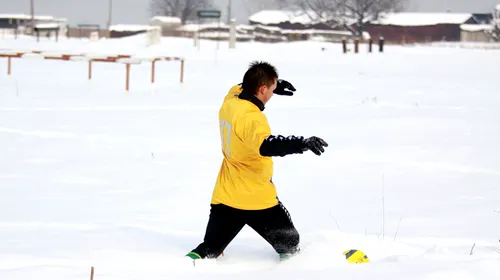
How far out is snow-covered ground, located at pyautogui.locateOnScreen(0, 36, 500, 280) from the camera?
14.8 ft

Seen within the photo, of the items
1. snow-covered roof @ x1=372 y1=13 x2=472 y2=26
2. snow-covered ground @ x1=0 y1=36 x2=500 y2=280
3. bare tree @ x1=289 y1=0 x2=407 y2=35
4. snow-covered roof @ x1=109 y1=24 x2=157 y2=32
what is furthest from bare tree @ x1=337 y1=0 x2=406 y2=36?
snow-covered ground @ x1=0 y1=36 x2=500 y2=280

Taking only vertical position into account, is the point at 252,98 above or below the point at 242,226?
above

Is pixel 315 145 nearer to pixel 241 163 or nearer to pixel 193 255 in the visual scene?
pixel 241 163

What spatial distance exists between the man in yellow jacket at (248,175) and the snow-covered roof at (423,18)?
284ft

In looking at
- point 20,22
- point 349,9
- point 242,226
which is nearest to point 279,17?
Answer: point 349,9

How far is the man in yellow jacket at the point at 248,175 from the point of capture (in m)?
4.15

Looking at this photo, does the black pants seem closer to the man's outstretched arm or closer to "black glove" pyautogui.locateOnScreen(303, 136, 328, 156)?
the man's outstretched arm

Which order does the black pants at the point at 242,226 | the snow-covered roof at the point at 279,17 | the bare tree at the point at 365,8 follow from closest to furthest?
the black pants at the point at 242,226 → the bare tree at the point at 365,8 → the snow-covered roof at the point at 279,17

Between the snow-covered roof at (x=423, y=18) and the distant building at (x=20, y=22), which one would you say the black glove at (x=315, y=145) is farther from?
the snow-covered roof at (x=423, y=18)

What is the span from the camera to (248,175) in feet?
14.3

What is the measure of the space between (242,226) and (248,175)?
13.4 inches

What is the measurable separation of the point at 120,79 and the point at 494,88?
1068 centimetres

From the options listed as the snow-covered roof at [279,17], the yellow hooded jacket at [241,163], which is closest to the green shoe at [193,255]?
the yellow hooded jacket at [241,163]

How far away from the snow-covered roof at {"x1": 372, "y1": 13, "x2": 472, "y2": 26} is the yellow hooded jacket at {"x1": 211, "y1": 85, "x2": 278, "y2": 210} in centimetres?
8646
